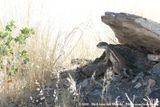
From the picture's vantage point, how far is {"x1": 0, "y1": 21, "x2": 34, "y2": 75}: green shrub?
538 cm

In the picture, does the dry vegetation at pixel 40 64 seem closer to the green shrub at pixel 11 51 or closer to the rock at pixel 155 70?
the green shrub at pixel 11 51

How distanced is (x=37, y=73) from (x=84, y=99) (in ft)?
2.83

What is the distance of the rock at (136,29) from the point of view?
16.0 ft

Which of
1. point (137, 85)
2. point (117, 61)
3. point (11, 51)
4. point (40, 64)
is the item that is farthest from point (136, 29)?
point (11, 51)

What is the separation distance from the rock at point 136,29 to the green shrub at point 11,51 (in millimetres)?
934

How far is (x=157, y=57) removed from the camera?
16.5ft

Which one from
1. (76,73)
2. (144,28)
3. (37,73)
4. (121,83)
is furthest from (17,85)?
(144,28)

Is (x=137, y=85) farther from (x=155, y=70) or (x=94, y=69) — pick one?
(x=94, y=69)

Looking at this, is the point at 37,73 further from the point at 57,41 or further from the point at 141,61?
the point at 141,61

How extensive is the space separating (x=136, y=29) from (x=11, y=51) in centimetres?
140

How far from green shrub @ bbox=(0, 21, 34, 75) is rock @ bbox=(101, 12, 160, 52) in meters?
0.93

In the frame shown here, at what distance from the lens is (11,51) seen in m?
5.41

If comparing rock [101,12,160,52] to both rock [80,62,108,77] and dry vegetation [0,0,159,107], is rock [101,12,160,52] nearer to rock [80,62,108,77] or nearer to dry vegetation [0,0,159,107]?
rock [80,62,108,77]

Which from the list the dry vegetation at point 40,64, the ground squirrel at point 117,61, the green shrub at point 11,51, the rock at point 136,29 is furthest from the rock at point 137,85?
the green shrub at point 11,51
